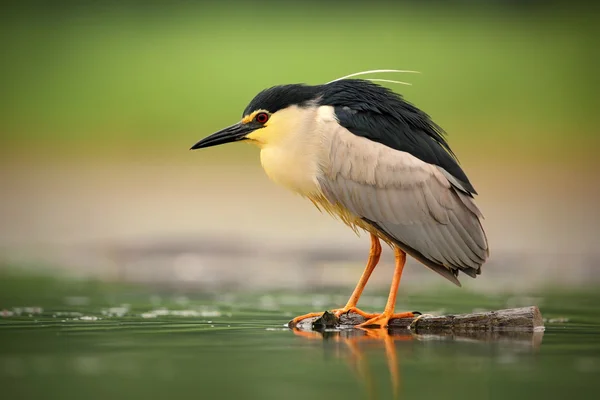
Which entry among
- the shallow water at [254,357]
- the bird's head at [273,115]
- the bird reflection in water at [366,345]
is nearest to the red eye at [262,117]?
the bird's head at [273,115]

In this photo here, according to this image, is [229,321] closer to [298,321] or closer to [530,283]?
[298,321]

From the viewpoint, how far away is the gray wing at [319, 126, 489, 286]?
26.9ft

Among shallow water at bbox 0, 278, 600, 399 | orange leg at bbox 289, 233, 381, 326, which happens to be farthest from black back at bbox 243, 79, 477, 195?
shallow water at bbox 0, 278, 600, 399

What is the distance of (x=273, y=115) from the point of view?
27.9 feet

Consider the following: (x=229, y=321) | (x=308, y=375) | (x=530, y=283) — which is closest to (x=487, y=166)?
(x=530, y=283)

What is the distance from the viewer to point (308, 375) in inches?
232

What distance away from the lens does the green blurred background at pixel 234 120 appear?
1440 centimetres

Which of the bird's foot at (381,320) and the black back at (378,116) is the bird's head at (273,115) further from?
the bird's foot at (381,320)

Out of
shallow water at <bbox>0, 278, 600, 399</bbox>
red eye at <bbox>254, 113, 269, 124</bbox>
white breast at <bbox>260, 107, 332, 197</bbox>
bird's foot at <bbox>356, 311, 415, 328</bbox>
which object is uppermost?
red eye at <bbox>254, 113, 269, 124</bbox>

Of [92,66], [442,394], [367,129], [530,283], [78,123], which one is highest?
[92,66]

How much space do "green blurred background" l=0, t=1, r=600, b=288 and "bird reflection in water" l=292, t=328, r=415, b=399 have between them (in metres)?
3.77

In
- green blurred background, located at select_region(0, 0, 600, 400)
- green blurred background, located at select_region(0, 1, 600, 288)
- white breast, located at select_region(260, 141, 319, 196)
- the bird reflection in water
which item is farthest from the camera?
green blurred background, located at select_region(0, 1, 600, 288)

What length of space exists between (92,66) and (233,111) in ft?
12.3

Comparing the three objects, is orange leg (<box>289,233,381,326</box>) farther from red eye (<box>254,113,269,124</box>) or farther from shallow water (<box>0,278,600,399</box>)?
red eye (<box>254,113,269,124</box>)
